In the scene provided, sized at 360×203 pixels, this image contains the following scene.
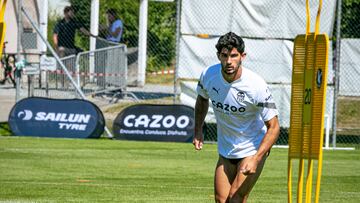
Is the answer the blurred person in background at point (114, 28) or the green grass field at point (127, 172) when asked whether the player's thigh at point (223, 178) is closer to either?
the green grass field at point (127, 172)

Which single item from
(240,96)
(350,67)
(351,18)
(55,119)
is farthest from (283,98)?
(240,96)

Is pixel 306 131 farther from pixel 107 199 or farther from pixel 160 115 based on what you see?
pixel 160 115

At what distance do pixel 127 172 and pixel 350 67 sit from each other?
299 inches

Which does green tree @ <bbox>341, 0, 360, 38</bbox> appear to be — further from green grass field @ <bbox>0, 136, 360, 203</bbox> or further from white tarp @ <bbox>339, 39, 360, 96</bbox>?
green grass field @ <bbox>0, 136, 360, 203</bbox>

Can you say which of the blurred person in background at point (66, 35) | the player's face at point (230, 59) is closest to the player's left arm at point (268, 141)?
the player's face at point (230, 59)

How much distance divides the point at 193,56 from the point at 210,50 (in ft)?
1.31

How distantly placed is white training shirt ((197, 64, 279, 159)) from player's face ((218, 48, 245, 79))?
8.4 inches

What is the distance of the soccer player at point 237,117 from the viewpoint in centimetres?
863

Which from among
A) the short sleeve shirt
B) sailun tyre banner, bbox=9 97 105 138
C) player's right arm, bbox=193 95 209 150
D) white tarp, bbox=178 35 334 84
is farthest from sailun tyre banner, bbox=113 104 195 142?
player's right arm, bbox=193 95 209 150

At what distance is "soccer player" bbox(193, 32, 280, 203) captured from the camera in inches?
340

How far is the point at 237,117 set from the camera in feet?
29.3

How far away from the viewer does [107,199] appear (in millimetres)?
12383

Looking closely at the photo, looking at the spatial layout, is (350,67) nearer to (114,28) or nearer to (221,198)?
(114,28)

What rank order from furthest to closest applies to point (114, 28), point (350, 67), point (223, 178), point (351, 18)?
1. point (114, 28)
2. point (351, 18)
3. point (350, 67)
4. point (223, 178)
